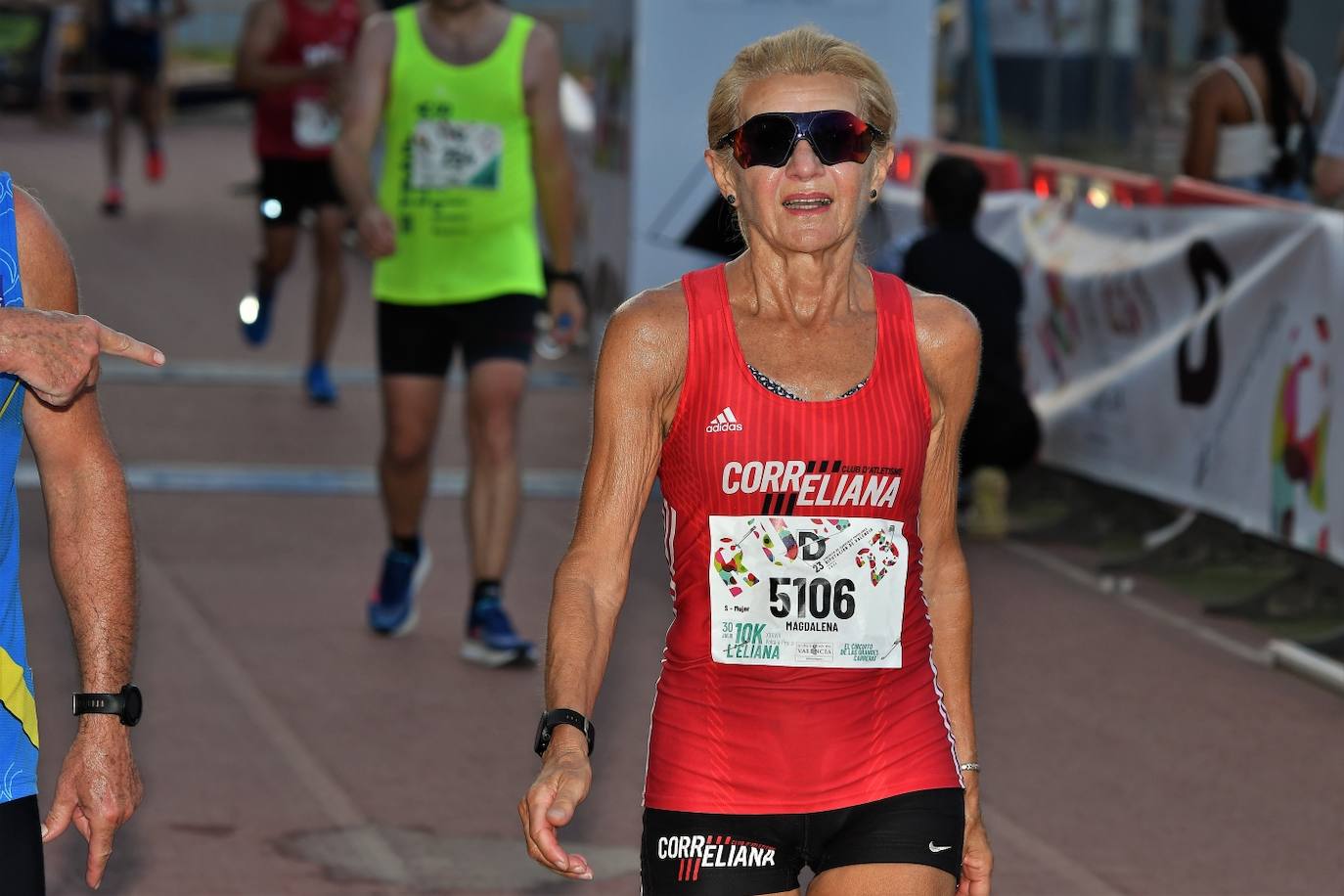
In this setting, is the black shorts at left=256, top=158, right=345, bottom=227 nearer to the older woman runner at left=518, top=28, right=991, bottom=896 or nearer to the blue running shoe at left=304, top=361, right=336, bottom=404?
the blue running shoe at left=304, top=361, right=336, bottom=404

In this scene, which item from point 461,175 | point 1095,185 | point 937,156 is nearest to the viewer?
point 461,175

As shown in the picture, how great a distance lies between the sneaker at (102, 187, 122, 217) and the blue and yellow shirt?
1868 cm

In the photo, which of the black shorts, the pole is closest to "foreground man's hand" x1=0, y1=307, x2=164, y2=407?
the black shorts

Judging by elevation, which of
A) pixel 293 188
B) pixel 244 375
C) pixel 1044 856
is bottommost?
pixel 244 375

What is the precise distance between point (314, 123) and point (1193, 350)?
524 centimetres

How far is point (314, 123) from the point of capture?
12.6m

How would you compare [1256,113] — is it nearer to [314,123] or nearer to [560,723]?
[314,123]

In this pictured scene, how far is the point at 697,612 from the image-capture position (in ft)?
11.5

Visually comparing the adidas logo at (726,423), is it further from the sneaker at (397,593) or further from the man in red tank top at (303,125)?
the man in red tank top at (303,125)

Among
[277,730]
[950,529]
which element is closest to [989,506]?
[277,730]

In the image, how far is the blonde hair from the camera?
355 centimetres

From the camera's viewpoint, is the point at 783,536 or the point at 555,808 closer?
the point at 555,808

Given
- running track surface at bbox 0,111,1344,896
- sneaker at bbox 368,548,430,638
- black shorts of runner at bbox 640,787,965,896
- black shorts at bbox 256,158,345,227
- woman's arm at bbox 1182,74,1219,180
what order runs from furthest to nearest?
black shorts at bbox 256,158,345,227 → woman's arm at bbox 1182,74,1219,180 → sneaker at bbox 368,548,430,638 → running track surface at bbox 0,111,1344,896 → black shorts of runner at bbox 640,787,965,896

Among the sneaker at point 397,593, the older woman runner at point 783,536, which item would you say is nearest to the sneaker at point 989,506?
the sneaker at point 397,593
